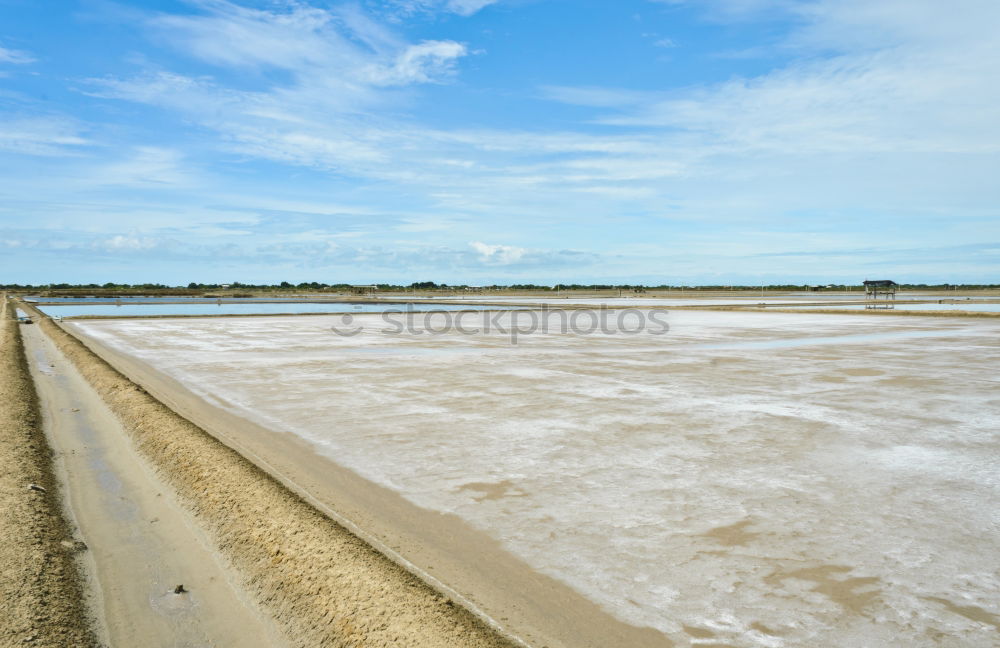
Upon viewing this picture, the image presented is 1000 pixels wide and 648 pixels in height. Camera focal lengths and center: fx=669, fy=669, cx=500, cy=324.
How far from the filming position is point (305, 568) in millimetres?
4562

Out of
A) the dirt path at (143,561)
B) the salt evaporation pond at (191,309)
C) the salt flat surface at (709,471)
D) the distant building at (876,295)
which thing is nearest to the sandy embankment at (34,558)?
the dirt path at (143,561)

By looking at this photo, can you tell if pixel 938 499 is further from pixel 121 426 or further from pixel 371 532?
pixel 121 426

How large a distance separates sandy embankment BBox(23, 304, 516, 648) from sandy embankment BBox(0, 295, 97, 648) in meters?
0.97

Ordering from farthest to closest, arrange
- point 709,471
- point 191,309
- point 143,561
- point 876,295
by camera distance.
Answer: point 876,295 < point 191,309 < point 709,471 < point 143,561

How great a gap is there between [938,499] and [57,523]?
746 centimetres

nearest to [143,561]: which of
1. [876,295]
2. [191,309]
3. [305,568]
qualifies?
[305,568]

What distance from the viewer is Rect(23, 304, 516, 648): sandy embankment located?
377cm

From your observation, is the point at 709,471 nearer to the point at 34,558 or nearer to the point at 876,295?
the point at 34,558

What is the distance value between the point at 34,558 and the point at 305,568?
2029mm

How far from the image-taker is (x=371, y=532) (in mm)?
5148

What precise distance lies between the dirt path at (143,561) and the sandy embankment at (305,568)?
0.48 feet

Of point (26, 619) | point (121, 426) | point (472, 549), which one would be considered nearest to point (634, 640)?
point (472, 549)

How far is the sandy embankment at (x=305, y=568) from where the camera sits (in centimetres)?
377

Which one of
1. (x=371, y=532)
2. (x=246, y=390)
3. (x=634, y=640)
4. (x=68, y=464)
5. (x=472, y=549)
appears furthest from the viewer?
(x=246, y=390)
